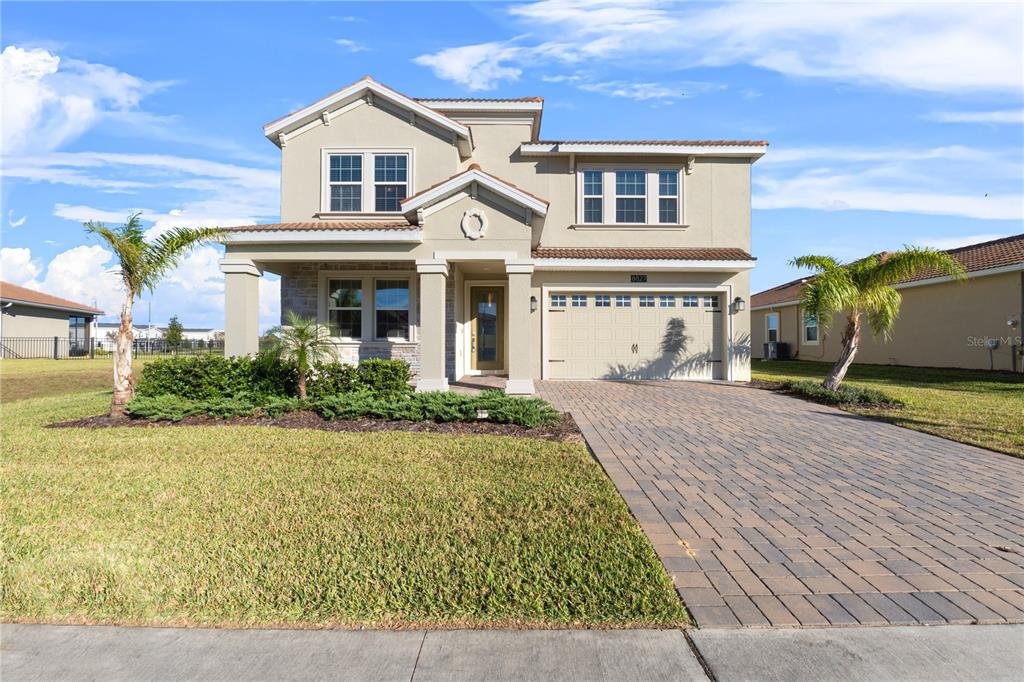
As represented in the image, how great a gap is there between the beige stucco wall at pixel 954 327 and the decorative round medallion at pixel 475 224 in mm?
17142

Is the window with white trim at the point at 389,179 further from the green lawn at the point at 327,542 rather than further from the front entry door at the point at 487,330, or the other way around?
the green lawn at the point at 327,542

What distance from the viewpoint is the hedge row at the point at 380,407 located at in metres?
9.08

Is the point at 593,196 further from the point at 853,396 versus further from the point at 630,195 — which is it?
the point at 853,396

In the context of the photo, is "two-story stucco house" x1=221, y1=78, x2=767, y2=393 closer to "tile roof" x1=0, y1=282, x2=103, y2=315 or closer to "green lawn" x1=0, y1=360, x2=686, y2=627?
"green lawn" x1=0, y1=360, x2=686, y2=627

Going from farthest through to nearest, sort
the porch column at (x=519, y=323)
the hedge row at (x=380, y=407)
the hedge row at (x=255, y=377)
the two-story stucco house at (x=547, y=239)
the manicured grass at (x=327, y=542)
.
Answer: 1. the two-story stucco house at (x=547, y=239)
2. the porch column at (x=519, y=323)
3. the hedge row at (x=255, y=377)
4. the hedge row at (x=380, y=407)
5. the manicured grass at (x=327, y=542)

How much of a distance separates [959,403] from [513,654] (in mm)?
13054

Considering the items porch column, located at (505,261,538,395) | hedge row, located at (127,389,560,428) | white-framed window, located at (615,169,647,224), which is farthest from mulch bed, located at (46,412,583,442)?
white-framed window, located at (615,169,647,224)

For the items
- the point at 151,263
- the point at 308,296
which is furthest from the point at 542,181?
the point at 151,263

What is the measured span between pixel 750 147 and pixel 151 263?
15082 mm

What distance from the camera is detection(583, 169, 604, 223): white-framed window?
16500 mm

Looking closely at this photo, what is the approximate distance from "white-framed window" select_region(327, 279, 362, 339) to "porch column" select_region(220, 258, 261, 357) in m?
2.78

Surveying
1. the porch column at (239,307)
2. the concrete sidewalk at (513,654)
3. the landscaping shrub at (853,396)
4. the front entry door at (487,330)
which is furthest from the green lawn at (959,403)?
the porch column at (239,307)

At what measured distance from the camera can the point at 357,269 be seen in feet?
50.7

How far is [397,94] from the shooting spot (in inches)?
590
